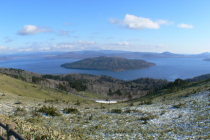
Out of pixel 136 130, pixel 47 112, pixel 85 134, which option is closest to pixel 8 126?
pixel 85 134

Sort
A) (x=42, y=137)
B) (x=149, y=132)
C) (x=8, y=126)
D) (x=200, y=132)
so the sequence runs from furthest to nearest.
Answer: (x=149, y=132) → (x=200, y=132) → (x=42, y=137) → (x=8, y=126)

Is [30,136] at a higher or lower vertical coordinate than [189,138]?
higher

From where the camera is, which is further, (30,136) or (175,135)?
(175,135)

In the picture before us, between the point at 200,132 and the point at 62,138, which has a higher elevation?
the point at 62,138

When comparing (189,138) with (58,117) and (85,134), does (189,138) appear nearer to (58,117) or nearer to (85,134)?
(85,134)

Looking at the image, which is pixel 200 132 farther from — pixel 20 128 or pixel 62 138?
pixel 20 128

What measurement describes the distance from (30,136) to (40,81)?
184920 millimetres

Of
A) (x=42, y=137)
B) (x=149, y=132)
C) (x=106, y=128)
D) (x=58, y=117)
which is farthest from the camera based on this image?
(x=58, y=117)

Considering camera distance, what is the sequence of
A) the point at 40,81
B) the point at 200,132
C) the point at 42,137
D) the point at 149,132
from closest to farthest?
the point at 42,137 < the point at 200,132 < the point at 149,132 < the point at 40,81

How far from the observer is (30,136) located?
857cm

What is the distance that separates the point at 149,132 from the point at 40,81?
18566 cm

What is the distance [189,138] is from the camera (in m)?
10.9

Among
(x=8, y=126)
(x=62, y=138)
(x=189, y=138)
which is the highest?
(x=8, y=126)

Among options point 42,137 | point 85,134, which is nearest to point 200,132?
point 85,134
